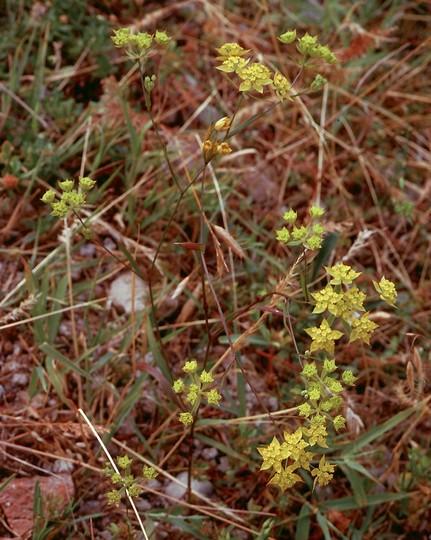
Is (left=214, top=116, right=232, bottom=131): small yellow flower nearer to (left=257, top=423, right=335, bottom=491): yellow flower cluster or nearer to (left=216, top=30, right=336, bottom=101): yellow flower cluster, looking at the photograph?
(left=216, top=30, right=336, bottom=101): yellow flower cluster

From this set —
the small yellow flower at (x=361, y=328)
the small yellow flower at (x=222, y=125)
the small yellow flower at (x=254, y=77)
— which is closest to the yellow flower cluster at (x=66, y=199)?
the small yellow flower at (x=222, y=125)

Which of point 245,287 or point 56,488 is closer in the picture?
point 56,488

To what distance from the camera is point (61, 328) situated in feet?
8.61

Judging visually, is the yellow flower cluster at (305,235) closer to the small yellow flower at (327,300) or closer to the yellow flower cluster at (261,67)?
the small yellow flower at (327,300)

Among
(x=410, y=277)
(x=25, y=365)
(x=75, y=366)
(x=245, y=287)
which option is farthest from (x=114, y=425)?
(x=410, y=277)

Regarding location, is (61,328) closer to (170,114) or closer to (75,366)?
(75,366)

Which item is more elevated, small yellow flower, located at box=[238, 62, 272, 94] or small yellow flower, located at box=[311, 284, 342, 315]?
small yellow flower, located at box=[238, 62, 272, 94]

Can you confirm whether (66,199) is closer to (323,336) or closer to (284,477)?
(323,336)

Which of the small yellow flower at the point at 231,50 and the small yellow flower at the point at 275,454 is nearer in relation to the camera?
the small yellow flower at the point at 275,454

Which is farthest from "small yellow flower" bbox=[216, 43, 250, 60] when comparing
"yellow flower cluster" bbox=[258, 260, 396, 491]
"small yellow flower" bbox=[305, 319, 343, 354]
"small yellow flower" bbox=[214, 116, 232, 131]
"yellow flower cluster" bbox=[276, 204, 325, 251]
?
"small yellow flower" bbox=[305, 319, 343, 354]

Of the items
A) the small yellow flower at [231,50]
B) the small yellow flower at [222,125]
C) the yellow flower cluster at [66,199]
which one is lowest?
the yellow flower cluster at [66,199]

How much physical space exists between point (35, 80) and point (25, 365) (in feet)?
4.17

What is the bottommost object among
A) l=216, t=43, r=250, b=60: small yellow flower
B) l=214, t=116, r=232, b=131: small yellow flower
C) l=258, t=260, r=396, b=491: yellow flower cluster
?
l=258, t=260, r=396, b=491: yellow flower cluster

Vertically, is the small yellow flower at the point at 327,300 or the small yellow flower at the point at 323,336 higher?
the small yellow flower at the point at 327,300
